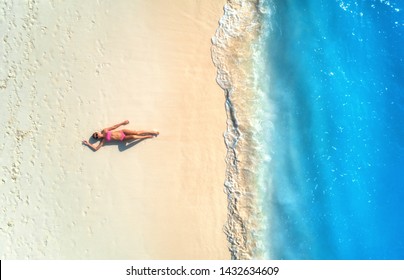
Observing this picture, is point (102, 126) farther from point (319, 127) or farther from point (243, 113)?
point (319, 127)

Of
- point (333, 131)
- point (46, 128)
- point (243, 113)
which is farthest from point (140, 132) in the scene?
point (333, 131)

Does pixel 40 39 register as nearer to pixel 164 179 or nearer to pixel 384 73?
pixel 164 179

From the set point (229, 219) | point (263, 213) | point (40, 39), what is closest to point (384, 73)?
point (263, 213)

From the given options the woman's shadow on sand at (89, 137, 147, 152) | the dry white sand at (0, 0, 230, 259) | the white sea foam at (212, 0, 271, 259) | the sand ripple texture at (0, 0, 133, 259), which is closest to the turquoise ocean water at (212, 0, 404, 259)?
the white sea foam at (212, 0, 271, 259)

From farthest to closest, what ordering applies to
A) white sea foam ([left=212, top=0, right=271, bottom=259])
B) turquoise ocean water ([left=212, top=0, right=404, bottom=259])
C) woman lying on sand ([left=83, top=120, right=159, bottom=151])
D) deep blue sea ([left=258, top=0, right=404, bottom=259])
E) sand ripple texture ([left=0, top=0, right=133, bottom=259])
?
deep blue sea ([left=258, top=0, right=404, bottom=259]), turquoise ocean water ([left=212, top=0, right=404, bottom=259]), white sea foam ([left=212, top=0, right=271, bottom=259]), sand ripple texture ([left=0, top=0, right=133, bottom=259]), woman lying on sand ([left=83, top=120, right=159, bottom=151])

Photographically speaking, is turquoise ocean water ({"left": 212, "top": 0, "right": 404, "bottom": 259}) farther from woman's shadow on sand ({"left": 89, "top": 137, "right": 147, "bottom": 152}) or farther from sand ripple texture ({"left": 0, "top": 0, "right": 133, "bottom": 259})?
sand ripple texture ({"left": 0, "top": 0, "right": 133, "bottom": 259})

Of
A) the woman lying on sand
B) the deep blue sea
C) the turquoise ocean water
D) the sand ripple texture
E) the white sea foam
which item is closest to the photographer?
the woman lying on sand

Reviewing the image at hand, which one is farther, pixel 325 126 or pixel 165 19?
pixel 325 126
